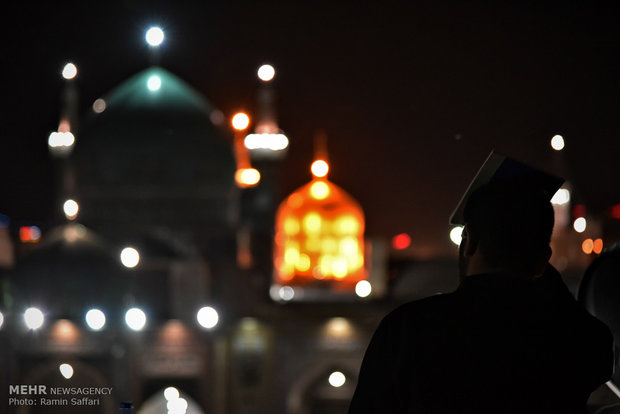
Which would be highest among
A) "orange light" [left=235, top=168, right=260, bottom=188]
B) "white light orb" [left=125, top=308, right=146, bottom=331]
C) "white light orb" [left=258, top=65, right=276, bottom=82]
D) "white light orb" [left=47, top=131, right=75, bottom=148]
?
→ "white light orb" [left=47, top=131, right=75, bottom=148]

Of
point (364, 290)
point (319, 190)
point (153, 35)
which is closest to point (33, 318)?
point (364, 290)

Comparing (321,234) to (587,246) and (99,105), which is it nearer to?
(587,246)

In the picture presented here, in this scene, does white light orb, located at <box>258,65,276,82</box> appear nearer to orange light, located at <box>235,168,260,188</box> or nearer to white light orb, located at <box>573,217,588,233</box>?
orange light, located at <box>235,168,260,188</box>

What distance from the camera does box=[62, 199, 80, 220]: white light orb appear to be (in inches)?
627

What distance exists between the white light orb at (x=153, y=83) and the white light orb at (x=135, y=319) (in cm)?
363

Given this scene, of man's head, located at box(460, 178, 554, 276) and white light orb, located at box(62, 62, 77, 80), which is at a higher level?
white light orb, located at box(62, 62, 77, 80)

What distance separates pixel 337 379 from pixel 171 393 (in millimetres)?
2229

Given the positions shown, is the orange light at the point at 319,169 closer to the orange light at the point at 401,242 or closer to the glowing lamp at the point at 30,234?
the orange light at the point at 401,242

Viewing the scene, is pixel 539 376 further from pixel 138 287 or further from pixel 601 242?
pixel 601 242

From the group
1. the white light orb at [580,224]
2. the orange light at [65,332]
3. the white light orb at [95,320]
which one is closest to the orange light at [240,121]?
the white light orb at [95,320]

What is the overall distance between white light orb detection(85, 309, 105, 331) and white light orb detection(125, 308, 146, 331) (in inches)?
15.0

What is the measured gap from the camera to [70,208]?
16.1 metres

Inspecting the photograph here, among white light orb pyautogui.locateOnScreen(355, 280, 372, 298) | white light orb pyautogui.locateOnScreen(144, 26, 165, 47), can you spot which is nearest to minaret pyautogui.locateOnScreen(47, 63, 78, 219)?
white light orb pyautogui.locateOnScreen(355, 280, 372, 298)

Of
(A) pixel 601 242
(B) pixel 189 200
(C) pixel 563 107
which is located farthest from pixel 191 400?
(C) pixel 563 107
